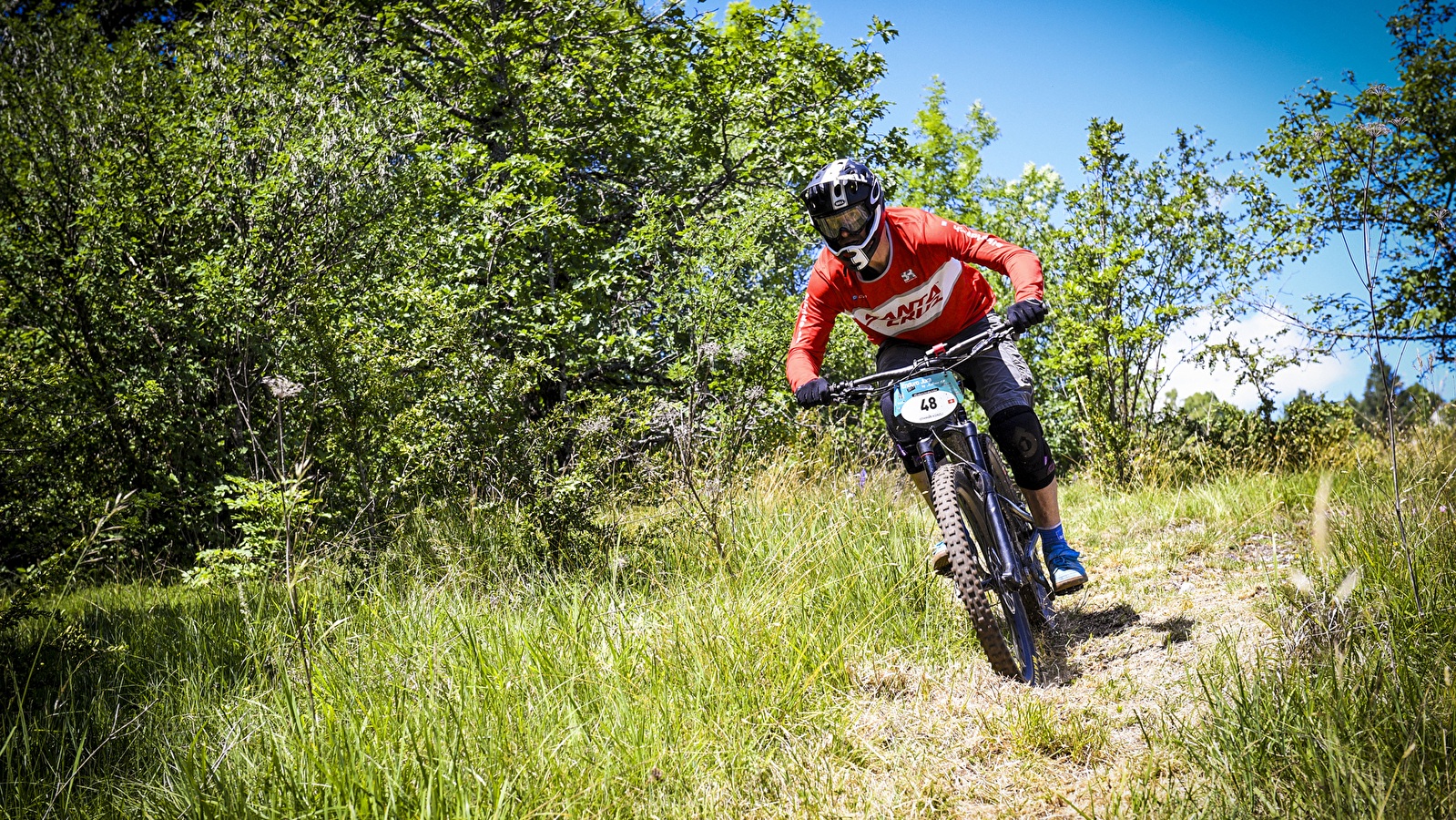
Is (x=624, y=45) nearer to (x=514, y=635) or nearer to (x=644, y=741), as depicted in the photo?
(x=514, y=635)

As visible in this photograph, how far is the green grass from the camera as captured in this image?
1.86 meters

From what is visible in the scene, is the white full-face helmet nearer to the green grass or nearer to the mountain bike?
the mountain bike

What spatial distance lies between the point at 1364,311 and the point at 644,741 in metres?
10.4

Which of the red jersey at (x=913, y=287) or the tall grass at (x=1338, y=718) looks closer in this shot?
the tall grass at (x=1338, y=718)

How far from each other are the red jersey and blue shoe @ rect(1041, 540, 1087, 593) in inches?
39.4

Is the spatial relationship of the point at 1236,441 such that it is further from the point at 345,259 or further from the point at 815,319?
the point at 345,259

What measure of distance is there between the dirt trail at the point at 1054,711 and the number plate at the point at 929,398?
0.94m

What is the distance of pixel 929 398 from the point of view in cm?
300

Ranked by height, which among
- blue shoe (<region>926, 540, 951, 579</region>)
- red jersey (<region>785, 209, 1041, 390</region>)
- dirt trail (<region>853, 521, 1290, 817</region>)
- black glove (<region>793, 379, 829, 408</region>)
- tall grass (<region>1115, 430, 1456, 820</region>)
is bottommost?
dirt trail (<region>853, 521, 1290, 817</region>)

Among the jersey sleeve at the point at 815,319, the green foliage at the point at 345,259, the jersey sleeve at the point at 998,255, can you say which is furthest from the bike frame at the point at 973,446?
the green foliage at the point at 345,259

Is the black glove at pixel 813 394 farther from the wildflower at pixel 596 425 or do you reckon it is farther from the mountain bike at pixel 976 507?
the wildflower at pixel 596 425

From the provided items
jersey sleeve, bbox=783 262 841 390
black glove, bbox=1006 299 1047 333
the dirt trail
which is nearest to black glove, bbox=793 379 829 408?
jersey sleeve, bbox=783 262 841 390

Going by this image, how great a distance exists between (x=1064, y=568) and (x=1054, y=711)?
88cm

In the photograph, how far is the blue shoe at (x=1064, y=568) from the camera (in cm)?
311
